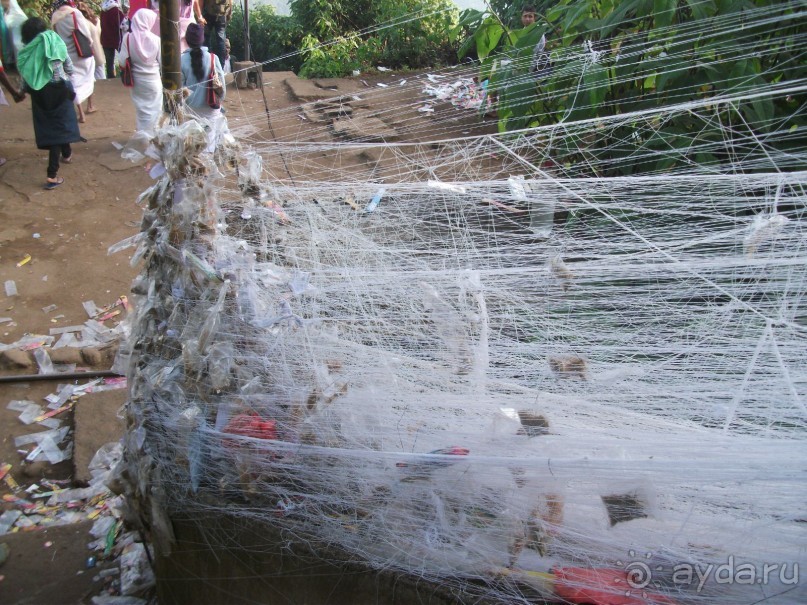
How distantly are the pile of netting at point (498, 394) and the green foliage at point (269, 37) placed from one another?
7767 millimetres

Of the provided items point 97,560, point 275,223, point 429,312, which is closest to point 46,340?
point 97,560

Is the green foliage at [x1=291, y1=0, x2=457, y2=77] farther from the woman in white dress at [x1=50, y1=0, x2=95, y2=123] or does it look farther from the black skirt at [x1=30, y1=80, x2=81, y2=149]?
the black skirt at [x1=30, y1=80, x2=81, y2=149]

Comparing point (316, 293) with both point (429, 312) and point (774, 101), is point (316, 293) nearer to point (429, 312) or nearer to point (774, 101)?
point (429, 312)

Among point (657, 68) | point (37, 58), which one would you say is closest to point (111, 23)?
point (37, 58)

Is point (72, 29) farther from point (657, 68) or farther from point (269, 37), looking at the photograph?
point (657, 68)

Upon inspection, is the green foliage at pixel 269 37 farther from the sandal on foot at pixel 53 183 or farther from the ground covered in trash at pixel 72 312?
the sandal on foot at pixel 53 183

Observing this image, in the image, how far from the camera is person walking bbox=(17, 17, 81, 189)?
205 inches

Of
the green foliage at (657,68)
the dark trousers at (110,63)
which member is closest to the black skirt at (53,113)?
the dark trousers at (110,63)

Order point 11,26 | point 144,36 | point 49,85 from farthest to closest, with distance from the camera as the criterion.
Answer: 1. point 11,26
2. point 49,85
3. point 144,36

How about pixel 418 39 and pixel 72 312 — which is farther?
pixel 418 39

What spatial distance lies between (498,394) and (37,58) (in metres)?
5.24

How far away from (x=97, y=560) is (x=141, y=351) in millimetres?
1352

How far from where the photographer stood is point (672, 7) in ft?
10.1

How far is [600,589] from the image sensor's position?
1.52 m
